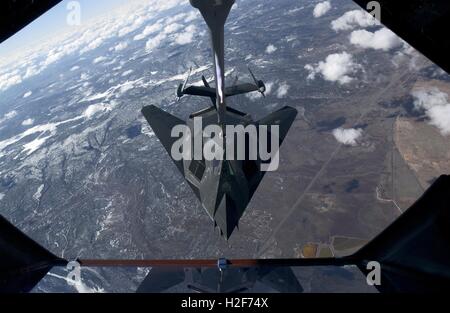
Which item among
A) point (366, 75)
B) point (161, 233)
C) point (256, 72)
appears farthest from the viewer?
point (256, 72)

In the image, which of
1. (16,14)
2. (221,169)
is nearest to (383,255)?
(16,14)

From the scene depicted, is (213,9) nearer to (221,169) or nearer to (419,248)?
(221,169)

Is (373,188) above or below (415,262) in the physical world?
below

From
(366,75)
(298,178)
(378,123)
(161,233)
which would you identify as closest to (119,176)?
(161,233)

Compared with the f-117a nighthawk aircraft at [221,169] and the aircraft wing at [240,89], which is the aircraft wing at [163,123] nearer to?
the f-117a nighthawk aircraft at [221,169]

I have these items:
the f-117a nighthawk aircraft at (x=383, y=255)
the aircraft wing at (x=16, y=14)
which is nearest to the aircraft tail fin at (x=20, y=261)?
the f-117a nighthawk aircraft at (x=383, y=255)

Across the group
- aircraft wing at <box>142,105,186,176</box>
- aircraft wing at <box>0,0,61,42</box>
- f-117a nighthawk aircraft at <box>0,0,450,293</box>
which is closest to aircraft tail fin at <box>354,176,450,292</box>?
f-117a nighthawk aircraft at <box>0,0,450,293</box>

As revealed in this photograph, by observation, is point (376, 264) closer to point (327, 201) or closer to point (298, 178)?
point (327, 201)
